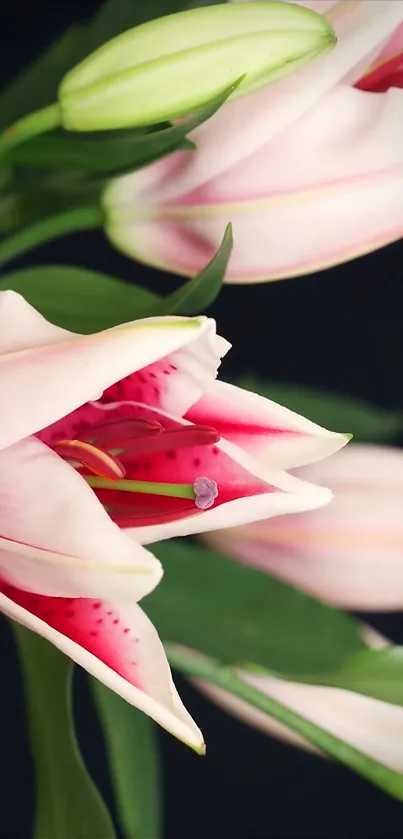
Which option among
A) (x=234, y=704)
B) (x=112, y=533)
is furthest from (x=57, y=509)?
(x=234, y=704)

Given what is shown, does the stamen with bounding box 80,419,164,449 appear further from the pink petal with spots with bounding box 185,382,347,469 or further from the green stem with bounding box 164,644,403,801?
the green stem with bounding box 164,644,403,801

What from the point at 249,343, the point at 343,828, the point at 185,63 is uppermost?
the point at 185,63

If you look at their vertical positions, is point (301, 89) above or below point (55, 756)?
above

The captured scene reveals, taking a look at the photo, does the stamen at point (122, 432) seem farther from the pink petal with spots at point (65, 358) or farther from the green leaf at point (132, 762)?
the green leaf at point (132, 762)

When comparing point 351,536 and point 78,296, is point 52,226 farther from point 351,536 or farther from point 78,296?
point 351,536

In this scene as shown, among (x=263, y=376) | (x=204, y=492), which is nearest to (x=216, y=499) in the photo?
(x=204, y=492)

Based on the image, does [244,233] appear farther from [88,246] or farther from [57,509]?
[88,246]
